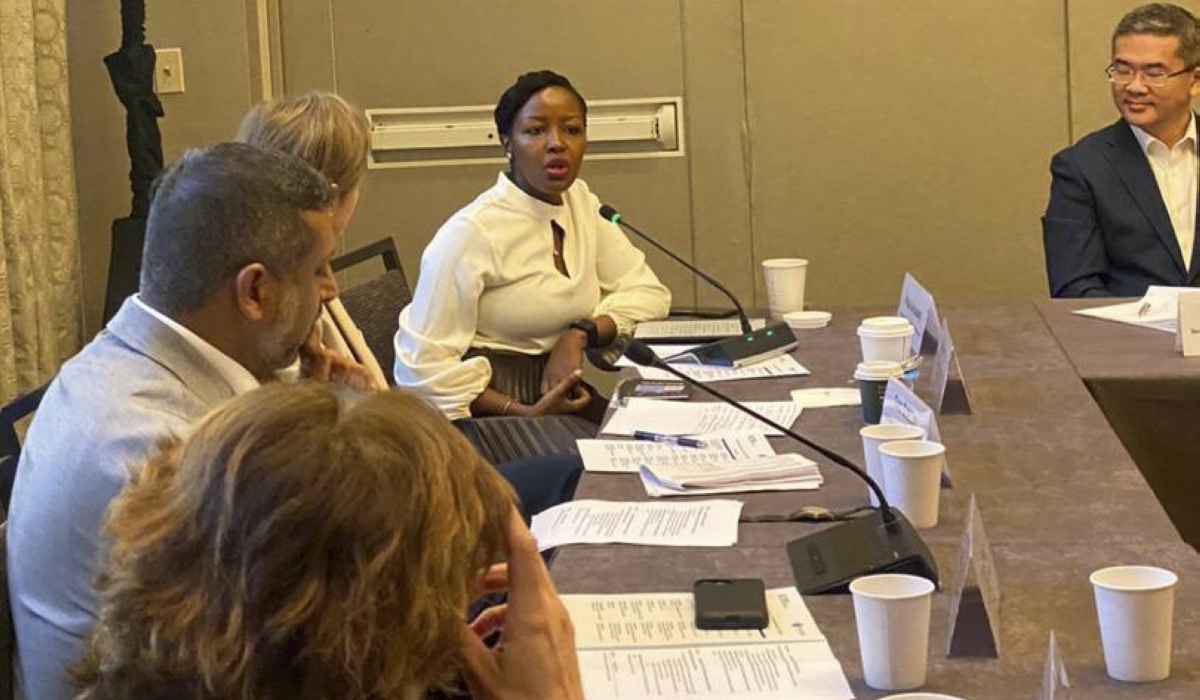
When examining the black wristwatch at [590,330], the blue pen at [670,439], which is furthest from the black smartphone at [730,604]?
the black wristwatch at [590,330]

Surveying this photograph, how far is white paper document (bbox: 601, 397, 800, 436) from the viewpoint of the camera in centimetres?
259

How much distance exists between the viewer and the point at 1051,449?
235cm

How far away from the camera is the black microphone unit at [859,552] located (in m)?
1.79

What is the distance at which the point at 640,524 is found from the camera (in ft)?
6.80

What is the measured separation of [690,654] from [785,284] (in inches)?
79.9

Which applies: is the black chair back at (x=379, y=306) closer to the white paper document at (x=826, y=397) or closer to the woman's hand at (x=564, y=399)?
the woman's hand at (x=564, y=399)

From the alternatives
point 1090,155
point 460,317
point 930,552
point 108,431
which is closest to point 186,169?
point 108,431

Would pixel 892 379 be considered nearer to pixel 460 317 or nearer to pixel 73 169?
pixel 460 317

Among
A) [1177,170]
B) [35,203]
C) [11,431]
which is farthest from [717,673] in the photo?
[35,203]

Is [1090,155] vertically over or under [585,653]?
over

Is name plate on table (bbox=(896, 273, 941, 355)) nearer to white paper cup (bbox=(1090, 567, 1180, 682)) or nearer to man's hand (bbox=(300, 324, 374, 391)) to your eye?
man's hand (bbox=(300, 324, 374, 391))

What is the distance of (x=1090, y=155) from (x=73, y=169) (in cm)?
275

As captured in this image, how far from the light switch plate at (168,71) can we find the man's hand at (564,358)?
1750mm

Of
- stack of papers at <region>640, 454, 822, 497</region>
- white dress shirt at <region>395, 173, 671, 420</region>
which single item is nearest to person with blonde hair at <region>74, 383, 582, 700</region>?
stack of papers at <region>640, 454, 822, 497</region>
